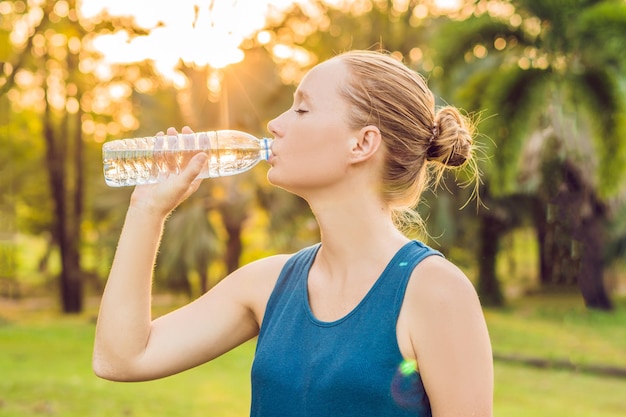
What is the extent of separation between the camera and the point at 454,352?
1833 millimetres

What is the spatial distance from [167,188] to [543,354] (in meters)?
15.5

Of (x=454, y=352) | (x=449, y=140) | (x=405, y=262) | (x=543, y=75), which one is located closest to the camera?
(x=454, y=352)

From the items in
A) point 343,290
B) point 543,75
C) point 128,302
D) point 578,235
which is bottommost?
point 578,235

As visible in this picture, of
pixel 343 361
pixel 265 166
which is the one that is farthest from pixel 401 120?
pixel 265 166

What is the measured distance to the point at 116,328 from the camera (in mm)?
2205

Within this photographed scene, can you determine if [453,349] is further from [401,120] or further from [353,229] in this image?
[401,120]

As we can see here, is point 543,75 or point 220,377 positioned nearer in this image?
point 220,377

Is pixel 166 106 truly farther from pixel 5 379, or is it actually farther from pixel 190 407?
pixel 190 407

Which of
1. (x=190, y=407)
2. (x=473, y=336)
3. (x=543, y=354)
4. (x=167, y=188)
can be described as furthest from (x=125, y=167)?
(x=543, y=354)

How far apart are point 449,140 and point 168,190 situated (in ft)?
2.42

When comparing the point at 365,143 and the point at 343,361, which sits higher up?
the point at 365,143

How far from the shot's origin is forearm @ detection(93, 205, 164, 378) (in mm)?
2205

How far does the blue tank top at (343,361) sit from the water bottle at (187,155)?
0.49 metres

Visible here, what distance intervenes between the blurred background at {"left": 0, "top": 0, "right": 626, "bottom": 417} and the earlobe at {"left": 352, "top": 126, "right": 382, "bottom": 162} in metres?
0.69
